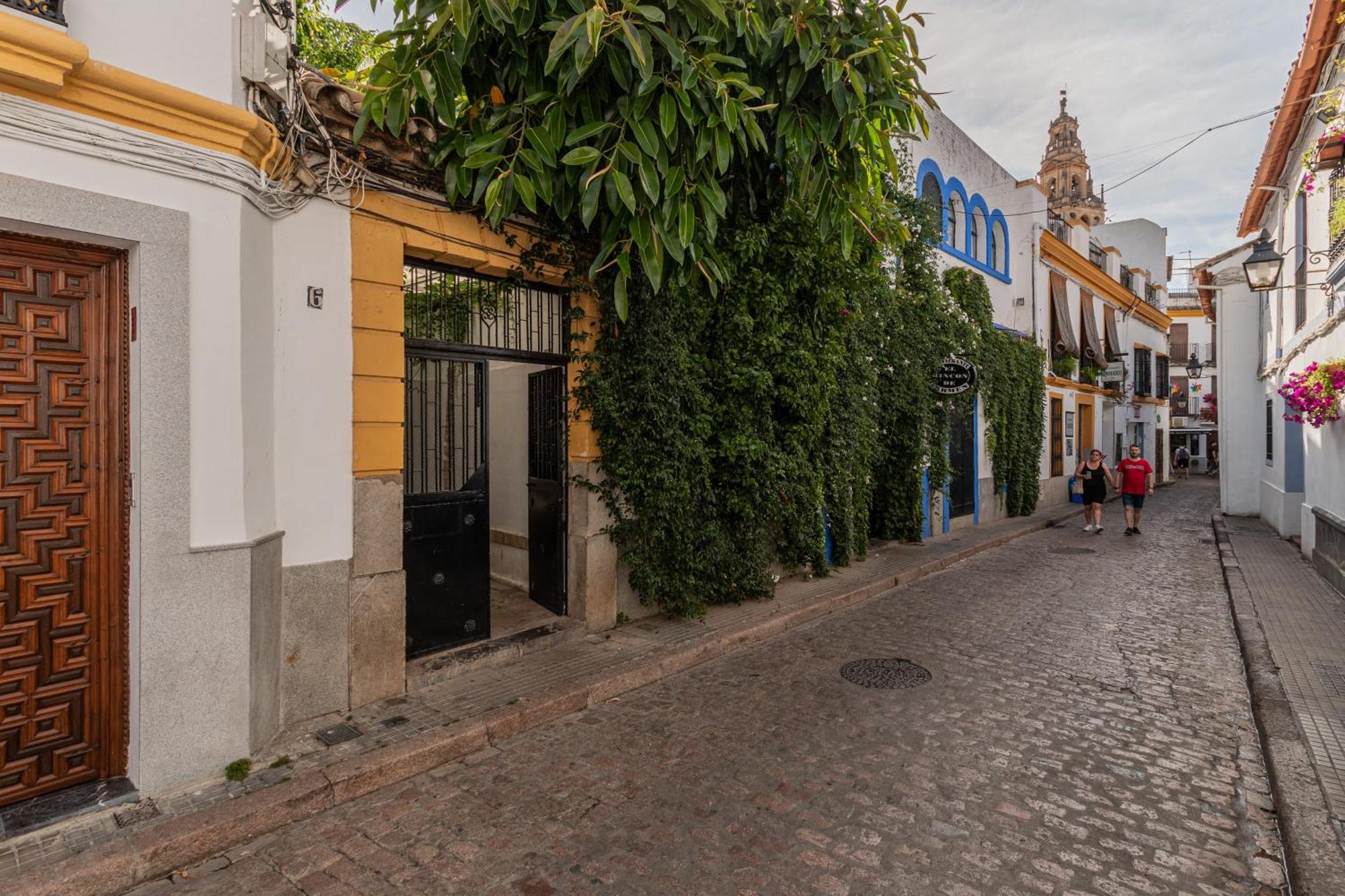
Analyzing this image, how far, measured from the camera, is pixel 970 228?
45.7 ft

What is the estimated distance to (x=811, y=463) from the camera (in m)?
8.30

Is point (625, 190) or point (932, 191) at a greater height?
point (932, 191)

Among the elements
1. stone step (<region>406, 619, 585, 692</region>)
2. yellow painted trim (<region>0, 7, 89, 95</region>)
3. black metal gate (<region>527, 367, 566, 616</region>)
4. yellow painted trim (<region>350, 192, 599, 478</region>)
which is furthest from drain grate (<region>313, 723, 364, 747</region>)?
yellow painted trim (<region>0, 7, 89, 95</region>)

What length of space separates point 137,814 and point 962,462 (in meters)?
13.6

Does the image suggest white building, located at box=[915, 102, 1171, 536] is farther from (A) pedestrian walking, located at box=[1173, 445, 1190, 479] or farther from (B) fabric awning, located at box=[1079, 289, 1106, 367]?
(A) pedestrian walking, located at box=[1173, 445, 1190, 479]

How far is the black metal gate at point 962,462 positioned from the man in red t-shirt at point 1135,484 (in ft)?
9.56

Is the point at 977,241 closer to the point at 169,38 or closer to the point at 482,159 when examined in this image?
the point at 482,159

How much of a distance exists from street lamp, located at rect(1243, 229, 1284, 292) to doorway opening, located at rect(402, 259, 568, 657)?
9.12 meters

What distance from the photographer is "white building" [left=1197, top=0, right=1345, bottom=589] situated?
25.7ft

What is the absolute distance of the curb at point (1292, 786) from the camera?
122 inches

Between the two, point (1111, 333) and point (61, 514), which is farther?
point (1111, 333)

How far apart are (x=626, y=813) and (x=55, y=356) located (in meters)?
3.81

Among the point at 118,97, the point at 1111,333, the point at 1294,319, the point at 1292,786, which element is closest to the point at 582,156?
the point at 118,97

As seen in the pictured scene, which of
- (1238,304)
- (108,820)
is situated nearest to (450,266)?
(108,820)
